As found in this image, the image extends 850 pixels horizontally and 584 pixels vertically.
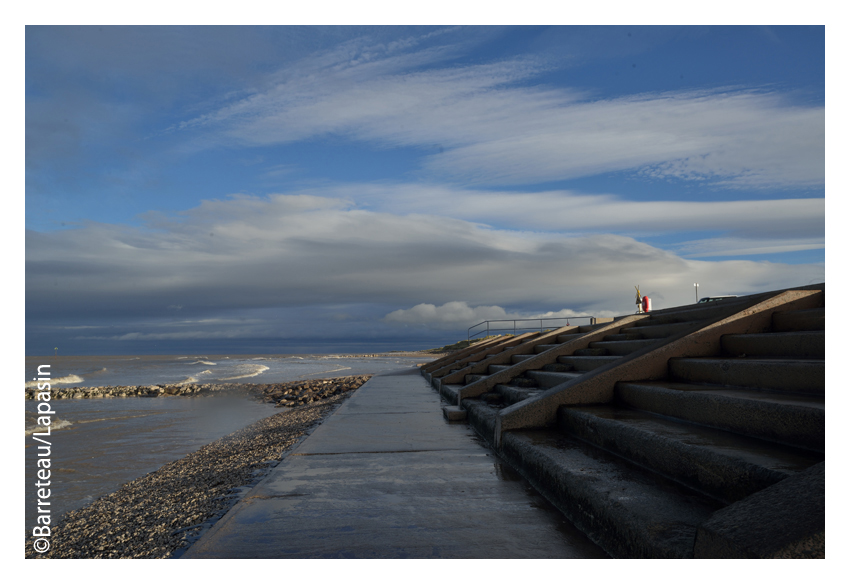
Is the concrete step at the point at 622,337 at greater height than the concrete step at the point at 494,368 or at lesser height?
greater

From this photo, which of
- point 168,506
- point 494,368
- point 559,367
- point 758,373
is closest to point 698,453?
point 758,373

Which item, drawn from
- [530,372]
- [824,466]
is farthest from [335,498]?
[530,372]

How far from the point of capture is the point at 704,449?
2.83 metres

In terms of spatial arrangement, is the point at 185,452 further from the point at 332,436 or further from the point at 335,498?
the point at 335,498

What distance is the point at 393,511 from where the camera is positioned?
129 inches

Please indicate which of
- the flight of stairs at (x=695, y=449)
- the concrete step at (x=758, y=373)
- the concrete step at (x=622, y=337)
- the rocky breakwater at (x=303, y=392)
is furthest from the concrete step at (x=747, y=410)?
the rocky breakwater at (x=303, y=392)

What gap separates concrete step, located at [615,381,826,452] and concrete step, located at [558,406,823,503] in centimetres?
7

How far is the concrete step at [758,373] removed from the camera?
3320 millimetres

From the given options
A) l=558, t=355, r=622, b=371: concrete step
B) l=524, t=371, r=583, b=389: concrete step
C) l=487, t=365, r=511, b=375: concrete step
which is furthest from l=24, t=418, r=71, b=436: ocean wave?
l=558, t=355, r=622, b=371: concrete step

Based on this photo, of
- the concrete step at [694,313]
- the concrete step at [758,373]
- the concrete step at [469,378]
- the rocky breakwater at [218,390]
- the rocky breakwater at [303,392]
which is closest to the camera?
the concrete step at [758,373]

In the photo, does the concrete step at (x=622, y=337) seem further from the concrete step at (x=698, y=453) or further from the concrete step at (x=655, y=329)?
the concrete step at (x=698, y=453)

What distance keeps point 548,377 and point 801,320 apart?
3071 mm

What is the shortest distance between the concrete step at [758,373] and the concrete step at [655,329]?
1.64 metres

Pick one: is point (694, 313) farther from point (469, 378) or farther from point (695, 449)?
point (469, 378)
